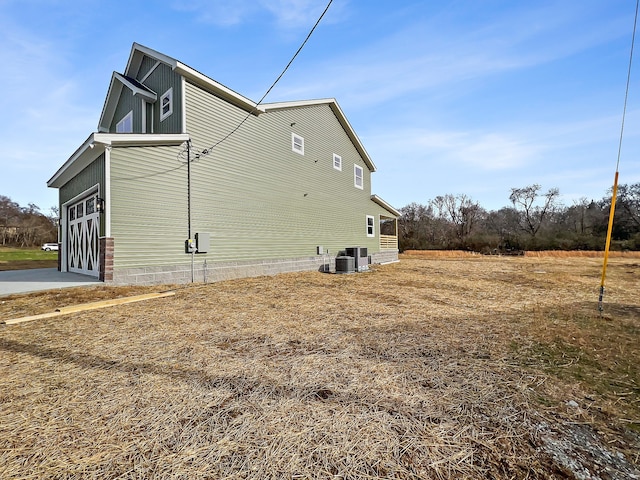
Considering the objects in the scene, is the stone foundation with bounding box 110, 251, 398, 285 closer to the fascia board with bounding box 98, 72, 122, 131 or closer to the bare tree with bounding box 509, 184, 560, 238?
the fascia board with bounding box 98, 72, 122, 131

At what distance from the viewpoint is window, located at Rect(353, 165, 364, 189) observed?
17.0 meters

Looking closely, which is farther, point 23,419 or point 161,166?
point 161,166

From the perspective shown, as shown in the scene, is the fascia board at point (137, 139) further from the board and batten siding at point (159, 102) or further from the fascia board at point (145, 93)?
the fascia board at point (145, 93)

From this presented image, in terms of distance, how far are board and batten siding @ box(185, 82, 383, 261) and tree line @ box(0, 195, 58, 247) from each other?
4458cm

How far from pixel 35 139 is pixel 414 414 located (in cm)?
2080

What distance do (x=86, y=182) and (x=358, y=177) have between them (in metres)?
13.1

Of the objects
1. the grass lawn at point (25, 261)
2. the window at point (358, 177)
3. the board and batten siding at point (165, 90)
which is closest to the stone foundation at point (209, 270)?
the board and batten siding at point (165, 90)

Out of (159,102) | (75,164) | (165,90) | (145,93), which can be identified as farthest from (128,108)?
(75,164)

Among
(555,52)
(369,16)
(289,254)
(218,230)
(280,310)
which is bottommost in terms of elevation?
(280,310)

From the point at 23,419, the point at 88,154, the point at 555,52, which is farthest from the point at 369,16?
the point at 88,154

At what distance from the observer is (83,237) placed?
9797mm

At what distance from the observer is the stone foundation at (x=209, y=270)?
→ 788cm

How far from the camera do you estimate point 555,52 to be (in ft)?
24.8

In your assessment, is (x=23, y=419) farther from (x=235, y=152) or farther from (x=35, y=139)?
(x=35, y=139)
